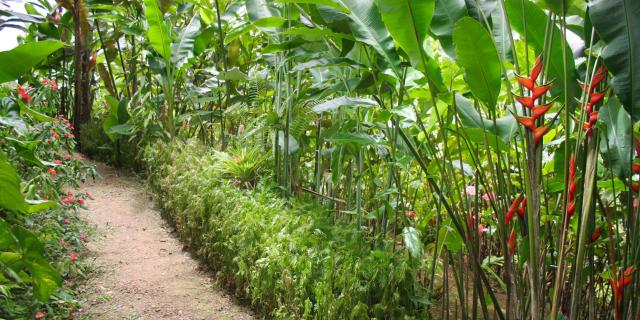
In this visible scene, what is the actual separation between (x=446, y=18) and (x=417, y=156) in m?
0.37

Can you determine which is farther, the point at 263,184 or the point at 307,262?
the point at 263,184

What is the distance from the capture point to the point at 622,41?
107 centimetres

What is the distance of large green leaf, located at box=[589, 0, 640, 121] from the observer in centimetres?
106

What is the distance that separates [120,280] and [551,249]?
227 cm

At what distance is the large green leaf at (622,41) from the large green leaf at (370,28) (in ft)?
2.01

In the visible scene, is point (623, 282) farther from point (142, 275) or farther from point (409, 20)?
point (142, 275)

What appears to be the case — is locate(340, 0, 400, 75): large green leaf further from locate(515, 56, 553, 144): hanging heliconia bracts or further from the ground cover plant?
locate(515, 56, 553, 144): hanging heliconia bracts

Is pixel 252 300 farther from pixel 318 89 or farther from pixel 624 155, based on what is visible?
pixel 624 155

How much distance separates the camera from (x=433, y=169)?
6.78 feet

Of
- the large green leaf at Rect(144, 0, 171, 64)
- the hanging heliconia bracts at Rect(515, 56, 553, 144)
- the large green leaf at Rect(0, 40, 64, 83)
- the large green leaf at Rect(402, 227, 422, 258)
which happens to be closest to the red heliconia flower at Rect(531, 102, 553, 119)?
the hanging heliconia bracts at Rect(515, 56, 553, 144)

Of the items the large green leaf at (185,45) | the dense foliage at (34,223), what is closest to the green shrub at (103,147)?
the large green leaf at (185,45)

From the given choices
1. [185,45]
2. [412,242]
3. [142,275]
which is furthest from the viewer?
[185,45]

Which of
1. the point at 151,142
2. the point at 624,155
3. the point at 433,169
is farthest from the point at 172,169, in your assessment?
the point at 624,155

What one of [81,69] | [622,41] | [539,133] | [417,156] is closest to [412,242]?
[417,156]
